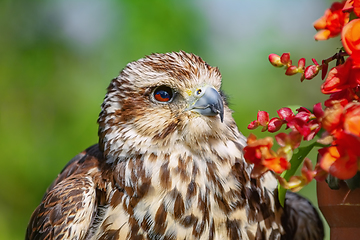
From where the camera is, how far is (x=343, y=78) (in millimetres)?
1282

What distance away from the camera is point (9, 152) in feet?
29.4

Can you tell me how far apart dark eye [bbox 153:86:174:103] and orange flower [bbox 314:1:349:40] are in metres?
1.02

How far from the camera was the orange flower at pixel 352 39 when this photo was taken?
1193 millimetres

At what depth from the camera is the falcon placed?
2.10m

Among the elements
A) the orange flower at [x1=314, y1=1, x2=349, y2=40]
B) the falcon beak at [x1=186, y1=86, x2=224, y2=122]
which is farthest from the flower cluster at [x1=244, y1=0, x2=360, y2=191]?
the falcon beak at [x1=186, y1=86, x2=224, y2=122]

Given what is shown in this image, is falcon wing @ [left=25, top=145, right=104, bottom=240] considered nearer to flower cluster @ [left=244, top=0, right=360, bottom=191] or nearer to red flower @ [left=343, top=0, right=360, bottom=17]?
flower cluster @ [left=244, top=0, right=360, bottom=191]

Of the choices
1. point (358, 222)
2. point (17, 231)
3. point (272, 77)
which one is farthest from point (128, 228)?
point (272, 77)

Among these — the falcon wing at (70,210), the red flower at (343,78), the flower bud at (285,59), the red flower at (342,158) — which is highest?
the flower bud at (285,59)

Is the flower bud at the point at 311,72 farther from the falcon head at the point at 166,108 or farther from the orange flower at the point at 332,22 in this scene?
the falcon head at the point at 166,108

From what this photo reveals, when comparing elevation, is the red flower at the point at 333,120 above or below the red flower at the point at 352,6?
below

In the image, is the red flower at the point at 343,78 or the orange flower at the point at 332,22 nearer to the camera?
the red flower at the point at 343,78

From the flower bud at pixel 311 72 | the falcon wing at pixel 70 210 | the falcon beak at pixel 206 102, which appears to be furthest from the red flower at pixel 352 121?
the falcon wing at pixel 70 210

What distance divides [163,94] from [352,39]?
1237mm

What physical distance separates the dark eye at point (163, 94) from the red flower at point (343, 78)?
42.8 inches
